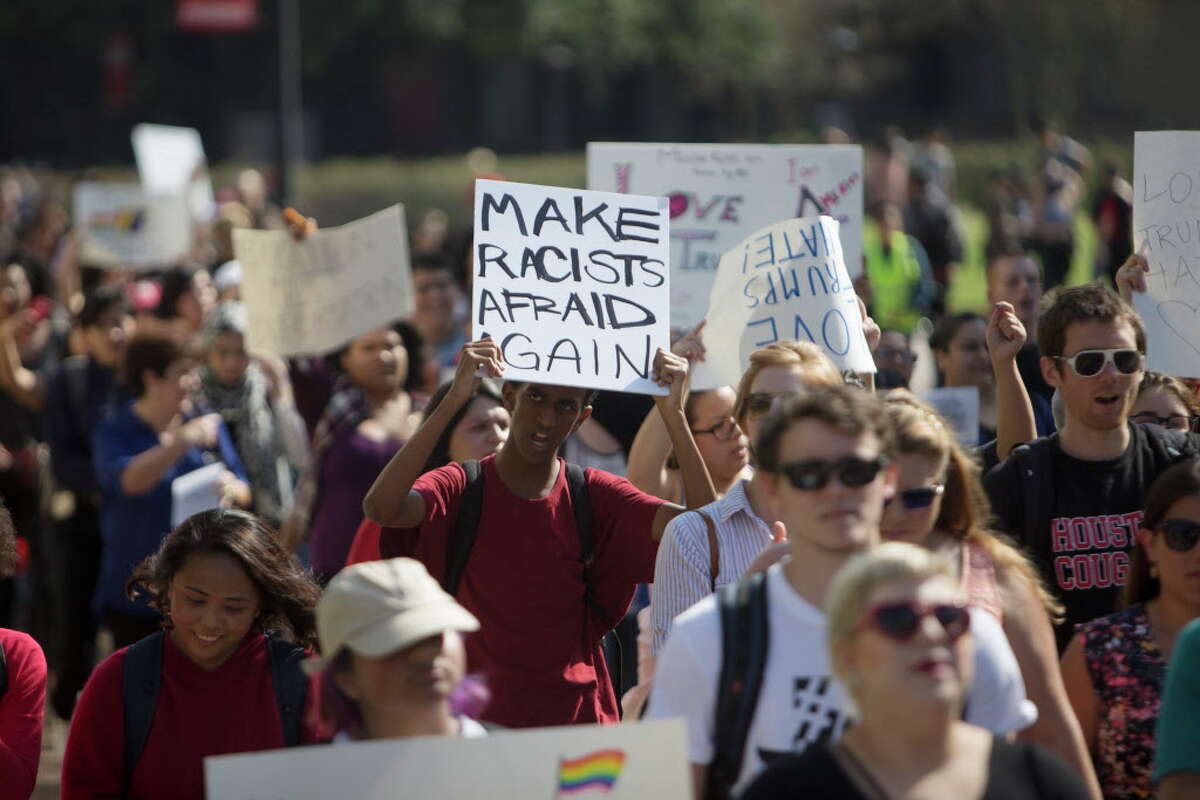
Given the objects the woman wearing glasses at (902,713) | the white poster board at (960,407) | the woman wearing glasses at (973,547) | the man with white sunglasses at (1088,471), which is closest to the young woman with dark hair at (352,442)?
the white poster board at (960,407)

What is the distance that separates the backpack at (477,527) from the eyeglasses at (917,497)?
1181 mm

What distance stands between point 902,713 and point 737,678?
395 millimetres

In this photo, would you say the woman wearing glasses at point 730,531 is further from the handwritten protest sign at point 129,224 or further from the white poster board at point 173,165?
the white poster board at point 173,165

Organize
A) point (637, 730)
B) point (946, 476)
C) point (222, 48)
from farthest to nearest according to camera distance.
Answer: point (222, 48) → point (946, 476) → point (637, 730)

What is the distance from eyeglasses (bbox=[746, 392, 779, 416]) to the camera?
4688mm

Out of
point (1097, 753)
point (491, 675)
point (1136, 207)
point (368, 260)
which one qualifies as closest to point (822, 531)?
point (1097, 753)

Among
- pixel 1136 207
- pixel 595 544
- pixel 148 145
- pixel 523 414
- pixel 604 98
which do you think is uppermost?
pixel 604 98

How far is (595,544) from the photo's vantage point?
502 centimetres

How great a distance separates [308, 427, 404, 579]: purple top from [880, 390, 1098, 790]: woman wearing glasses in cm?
288

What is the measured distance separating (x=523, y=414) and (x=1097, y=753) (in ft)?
5.45

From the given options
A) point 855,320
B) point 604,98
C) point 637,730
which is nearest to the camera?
point 637,730

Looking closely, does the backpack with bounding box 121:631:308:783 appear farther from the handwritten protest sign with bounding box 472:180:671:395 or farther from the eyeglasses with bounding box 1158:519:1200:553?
the eyeglasses with bounding box 1158:519:1200:553

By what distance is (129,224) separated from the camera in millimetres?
13211

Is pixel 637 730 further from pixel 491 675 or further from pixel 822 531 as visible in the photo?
pixel 491 675
